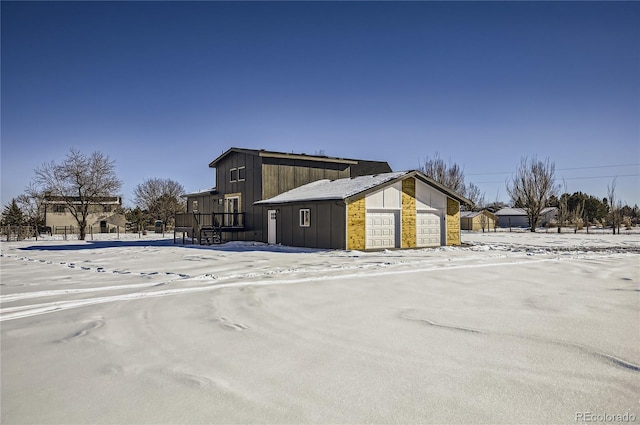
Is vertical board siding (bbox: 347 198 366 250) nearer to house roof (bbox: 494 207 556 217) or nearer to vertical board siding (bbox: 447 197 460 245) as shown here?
vertical board siding (bbox: 447 197 460 245)

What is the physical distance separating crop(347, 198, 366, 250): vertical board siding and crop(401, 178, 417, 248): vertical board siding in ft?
8.37

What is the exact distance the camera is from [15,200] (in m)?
54.6

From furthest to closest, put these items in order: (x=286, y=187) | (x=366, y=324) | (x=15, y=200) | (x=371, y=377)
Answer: (x=15, y=200) < (x=286, y=187) < (x=366, y=324) < (x=371, y=377)

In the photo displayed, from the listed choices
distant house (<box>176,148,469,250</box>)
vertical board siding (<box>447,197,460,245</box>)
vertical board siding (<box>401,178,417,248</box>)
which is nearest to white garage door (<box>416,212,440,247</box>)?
distant house (<box>176,148,469,250</box>)

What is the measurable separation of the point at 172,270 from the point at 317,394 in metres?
9.88

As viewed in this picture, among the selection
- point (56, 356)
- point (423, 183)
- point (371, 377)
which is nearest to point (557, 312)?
point (371, 377)

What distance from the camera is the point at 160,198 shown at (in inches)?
2411

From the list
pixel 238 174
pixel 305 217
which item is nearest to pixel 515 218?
pixel 238 174

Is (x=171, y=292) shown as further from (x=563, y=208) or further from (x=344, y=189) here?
(x=563, y=208)

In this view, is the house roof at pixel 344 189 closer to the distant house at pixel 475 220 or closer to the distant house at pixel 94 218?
the distant house at pixel 475 220

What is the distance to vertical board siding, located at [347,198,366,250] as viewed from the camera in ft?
68.3

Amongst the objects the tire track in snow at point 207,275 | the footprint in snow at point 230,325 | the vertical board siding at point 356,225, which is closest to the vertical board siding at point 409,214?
the vertical board siding at point 356,225

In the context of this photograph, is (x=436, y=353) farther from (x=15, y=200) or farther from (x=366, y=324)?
(x=15, y=200)
